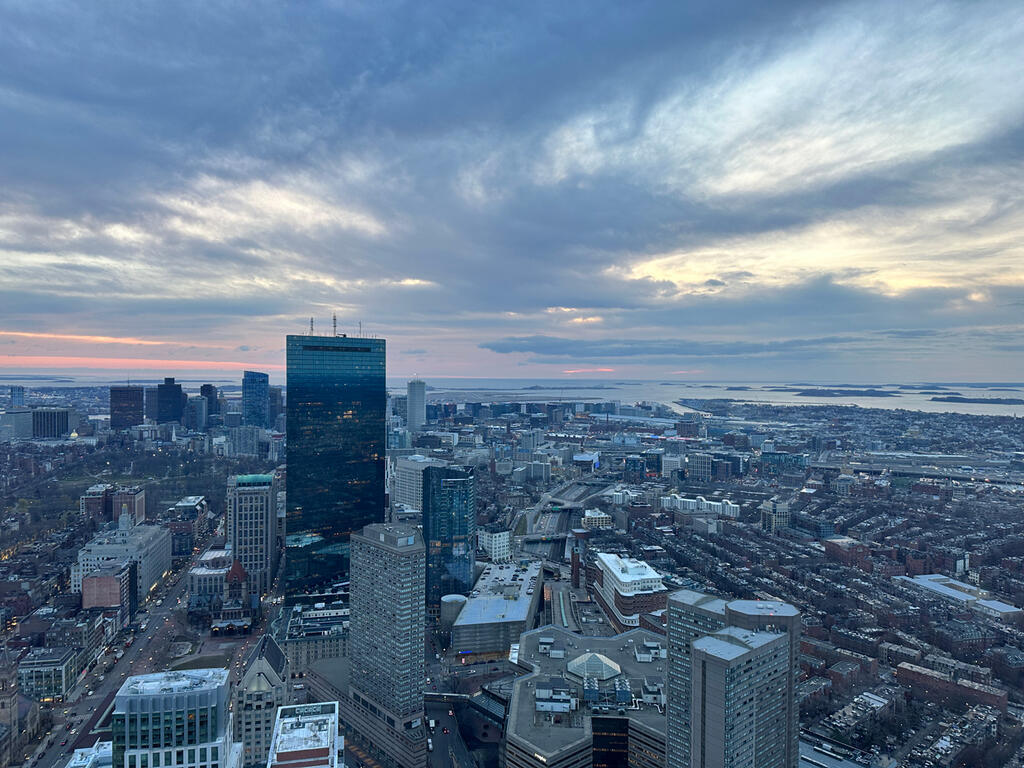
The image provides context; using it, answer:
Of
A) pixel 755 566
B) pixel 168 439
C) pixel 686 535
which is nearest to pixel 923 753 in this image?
pixel 755 566

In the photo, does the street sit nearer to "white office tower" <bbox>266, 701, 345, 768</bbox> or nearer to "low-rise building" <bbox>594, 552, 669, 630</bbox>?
"white office tower" <bbox>266, 701, 345, 768</bbox>

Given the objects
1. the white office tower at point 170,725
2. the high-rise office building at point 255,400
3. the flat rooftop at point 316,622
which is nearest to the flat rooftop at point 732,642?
the white office tower at point 170,725

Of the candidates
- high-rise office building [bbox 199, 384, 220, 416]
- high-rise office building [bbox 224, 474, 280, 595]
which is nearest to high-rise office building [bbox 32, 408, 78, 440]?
high-rise office building [bbox 199, 384, 220, 416]

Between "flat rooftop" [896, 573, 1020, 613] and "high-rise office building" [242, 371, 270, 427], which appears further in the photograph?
"high-rise office building" [242, 371, 270, 427]

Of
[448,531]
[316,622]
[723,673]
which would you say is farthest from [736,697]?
[448,531]

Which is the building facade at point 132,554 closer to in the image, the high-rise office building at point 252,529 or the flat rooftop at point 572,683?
the high-rise office building at point 252,529

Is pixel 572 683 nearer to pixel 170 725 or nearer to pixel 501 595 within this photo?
pixel 501 595

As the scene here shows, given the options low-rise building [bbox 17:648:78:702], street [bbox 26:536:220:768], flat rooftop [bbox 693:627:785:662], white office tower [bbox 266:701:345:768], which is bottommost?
street [bbox 26:536:220:768]
